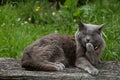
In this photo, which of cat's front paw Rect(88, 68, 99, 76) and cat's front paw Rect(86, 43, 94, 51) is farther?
cat's front paw Rect(86, 43, 94, 51)

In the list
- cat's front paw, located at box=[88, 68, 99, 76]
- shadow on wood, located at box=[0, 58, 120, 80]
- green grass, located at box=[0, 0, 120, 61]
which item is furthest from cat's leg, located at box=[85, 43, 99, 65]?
green grass, located at box=[0, 0, 120, 61]

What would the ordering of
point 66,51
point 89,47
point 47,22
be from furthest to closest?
point 47,22 < point 66,51 < point 89,47

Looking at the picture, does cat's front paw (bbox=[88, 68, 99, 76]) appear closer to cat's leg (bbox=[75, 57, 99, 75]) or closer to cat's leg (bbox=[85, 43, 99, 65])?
cat's leg (bbox=[75, 57, 99, 75])

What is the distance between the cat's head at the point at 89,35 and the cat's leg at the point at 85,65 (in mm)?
176

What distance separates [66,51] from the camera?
4.89 metres

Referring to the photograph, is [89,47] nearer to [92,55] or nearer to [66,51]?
[92,55]

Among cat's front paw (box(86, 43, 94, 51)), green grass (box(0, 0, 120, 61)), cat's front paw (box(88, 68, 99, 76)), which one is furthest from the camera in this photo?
green grass (box(0, 0, 120, 61))

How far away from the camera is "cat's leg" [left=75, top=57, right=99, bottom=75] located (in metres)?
4.53

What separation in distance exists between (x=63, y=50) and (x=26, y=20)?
112 inches

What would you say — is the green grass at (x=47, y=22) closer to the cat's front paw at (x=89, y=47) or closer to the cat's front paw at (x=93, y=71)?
the cat's front paw at (x=89, y=47)

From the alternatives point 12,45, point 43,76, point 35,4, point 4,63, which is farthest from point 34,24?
point 43,76

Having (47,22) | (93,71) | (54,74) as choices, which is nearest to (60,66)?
(54,74)

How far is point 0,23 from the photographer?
6996 millimetres

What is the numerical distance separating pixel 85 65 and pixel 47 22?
9.15 ft
